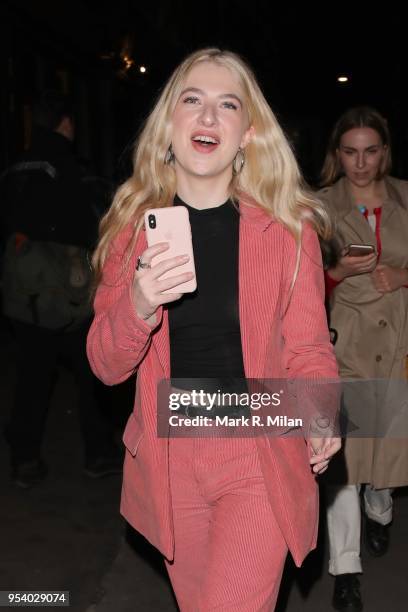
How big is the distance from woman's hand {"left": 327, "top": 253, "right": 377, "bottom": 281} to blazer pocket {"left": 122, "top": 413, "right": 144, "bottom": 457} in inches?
65.8

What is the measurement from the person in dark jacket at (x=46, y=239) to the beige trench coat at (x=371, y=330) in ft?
5.77

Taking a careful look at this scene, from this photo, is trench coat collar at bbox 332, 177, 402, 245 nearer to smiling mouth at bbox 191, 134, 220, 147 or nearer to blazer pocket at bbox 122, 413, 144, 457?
smiling mouth at bbox 191, 134, 220, 147

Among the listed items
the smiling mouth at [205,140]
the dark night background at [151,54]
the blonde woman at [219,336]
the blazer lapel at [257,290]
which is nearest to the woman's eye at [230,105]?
the blonde woman at [219,336]

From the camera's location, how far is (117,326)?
8.40ft

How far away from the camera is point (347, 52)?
38094mm

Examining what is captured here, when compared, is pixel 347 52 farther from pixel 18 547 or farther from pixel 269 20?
pixel 18 547

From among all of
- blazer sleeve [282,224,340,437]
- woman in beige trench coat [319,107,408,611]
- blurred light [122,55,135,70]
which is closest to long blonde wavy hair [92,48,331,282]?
blazer sleeve [282,224,340,437]

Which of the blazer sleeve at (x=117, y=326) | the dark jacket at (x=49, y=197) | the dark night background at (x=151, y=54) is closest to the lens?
the blazer sleeve at (x=117, y=326)

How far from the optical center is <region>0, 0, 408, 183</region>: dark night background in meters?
11.5

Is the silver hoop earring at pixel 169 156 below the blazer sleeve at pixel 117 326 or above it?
above

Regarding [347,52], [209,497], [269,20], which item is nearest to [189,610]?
[209,497]

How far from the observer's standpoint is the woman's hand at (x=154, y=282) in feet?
8.00

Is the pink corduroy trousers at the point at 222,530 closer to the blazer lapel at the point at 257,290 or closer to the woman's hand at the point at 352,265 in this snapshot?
the blazer lapel at the point at 257,290

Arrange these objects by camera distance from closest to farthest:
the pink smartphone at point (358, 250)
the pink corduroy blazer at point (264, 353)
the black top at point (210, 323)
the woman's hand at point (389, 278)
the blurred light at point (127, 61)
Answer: the pink corduroy blazer at point (264, 353)
the black top at point (210, 323)
the pink smartphone at point (358, 250)
the woman's hand at point (389, 278)
the blurred light at point (127, 61)
